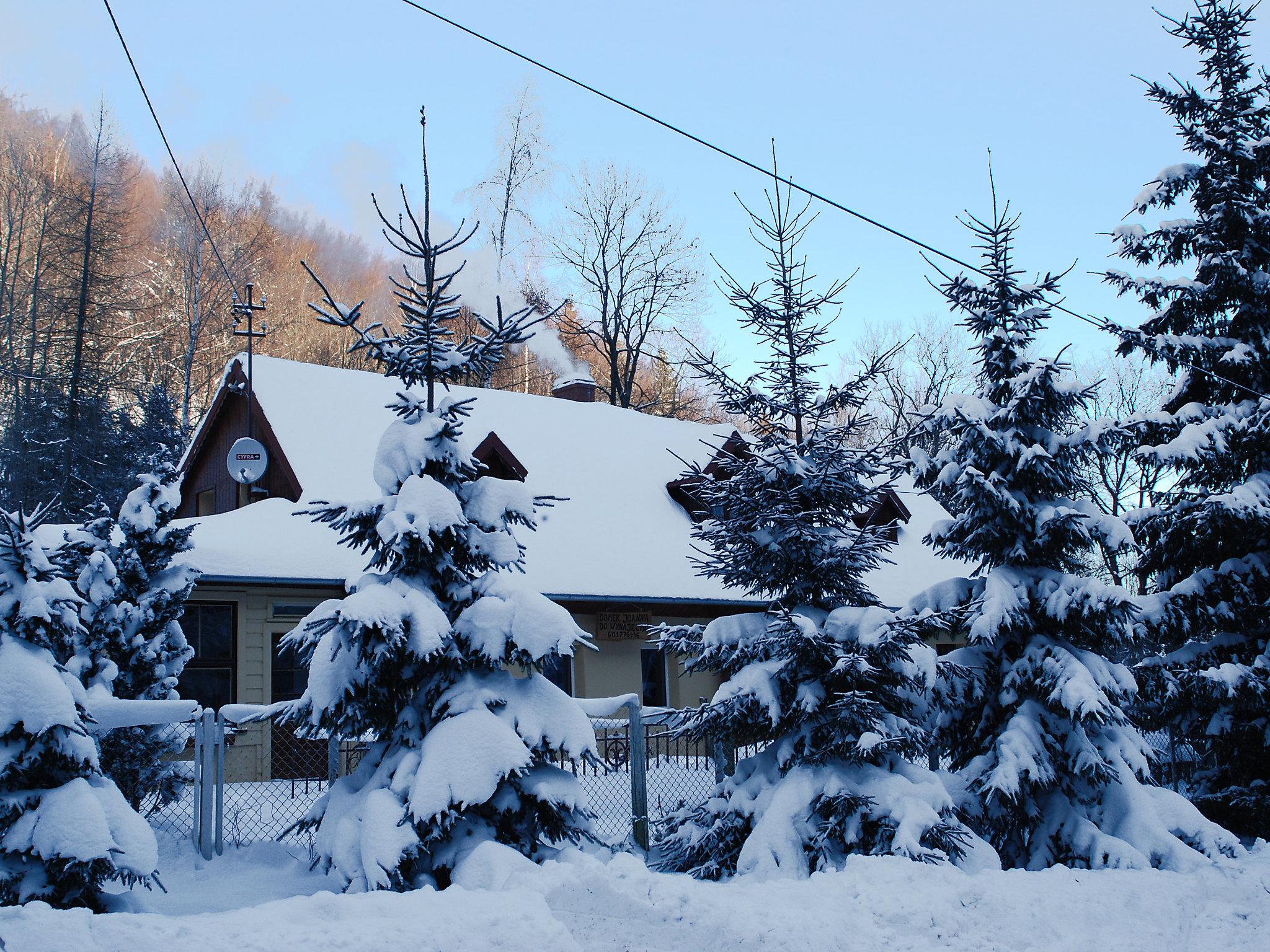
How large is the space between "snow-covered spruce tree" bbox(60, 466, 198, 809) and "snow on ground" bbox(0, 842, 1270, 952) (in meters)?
2.03

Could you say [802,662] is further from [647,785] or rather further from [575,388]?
→ [575,388]

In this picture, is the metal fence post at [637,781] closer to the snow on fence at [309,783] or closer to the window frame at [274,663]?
the snow on fence at [309,783]

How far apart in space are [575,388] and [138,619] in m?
16.1

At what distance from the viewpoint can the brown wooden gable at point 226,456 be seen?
16828mm

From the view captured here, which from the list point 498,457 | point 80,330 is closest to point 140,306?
point 80,330

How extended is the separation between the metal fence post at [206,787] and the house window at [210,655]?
246 inches

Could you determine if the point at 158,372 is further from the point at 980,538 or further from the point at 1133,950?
the point at 1133,950

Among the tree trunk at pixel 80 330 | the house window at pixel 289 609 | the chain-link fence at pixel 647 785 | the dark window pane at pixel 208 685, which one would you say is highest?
the tree trunk at pixel 80 330

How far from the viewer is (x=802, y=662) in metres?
8.38

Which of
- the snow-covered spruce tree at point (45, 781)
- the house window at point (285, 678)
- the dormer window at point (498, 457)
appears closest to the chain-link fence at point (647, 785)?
the snow-covered spruce tree at point (45, 781)

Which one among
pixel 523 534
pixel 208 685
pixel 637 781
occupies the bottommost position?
pixel 637 781

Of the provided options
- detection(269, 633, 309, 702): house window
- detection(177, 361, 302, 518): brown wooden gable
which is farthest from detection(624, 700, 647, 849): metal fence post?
detection(177, 361, 302, 518): brown wooden gable

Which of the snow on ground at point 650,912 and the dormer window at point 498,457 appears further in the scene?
the dormer window at point 498,457

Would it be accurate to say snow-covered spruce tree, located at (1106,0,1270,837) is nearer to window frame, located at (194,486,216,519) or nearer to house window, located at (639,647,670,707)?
house window, located at (639,647,670,707)
